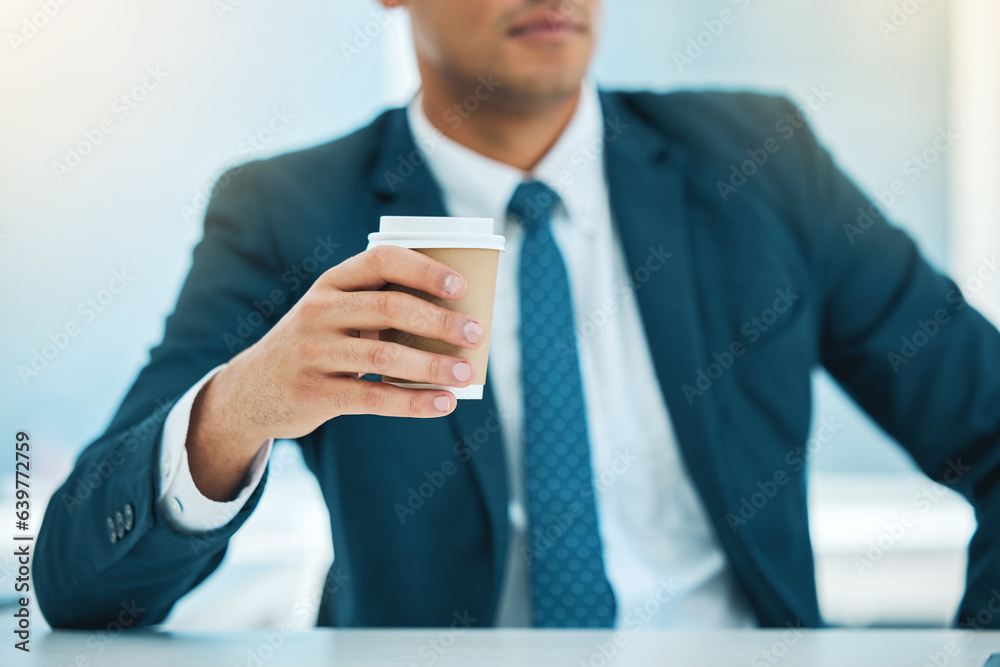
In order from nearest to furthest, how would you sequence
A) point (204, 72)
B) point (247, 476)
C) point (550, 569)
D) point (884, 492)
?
1. point (247, 476)
2. point (550, 569)
3. point (204, 72)
4. point (884, 492)

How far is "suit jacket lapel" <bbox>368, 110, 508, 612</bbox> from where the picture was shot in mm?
1028

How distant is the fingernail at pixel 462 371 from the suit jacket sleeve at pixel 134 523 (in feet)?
1.14

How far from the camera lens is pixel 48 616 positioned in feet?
2.88

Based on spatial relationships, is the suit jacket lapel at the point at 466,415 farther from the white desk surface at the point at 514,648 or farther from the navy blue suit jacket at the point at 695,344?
the white desk surface at the point at 514,648

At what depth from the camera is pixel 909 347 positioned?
3.86ft

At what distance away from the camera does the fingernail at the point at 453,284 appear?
0.56 m

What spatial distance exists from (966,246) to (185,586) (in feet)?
7.92

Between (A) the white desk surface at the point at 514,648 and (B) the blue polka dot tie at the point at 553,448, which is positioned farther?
(B) the blue polka dot tie at the point at 553,448

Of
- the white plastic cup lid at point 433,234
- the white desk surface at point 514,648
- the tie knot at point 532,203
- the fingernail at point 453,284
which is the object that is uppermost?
the tie knot at point 532,203

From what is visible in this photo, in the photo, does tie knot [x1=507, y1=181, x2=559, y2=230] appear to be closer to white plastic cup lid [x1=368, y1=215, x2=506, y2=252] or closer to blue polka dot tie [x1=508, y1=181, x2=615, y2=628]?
blue polka dot tie [x1=508, y1=181, x2=615, y2=628]

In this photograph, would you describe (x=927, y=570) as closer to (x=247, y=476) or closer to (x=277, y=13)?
(x=247, y=476)

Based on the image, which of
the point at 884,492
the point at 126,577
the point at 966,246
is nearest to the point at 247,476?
the point at 126,577

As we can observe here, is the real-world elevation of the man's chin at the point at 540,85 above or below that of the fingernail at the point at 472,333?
above

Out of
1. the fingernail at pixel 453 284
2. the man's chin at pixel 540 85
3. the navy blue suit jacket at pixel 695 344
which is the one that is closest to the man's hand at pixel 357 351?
the fingernail at pixel 453 284
